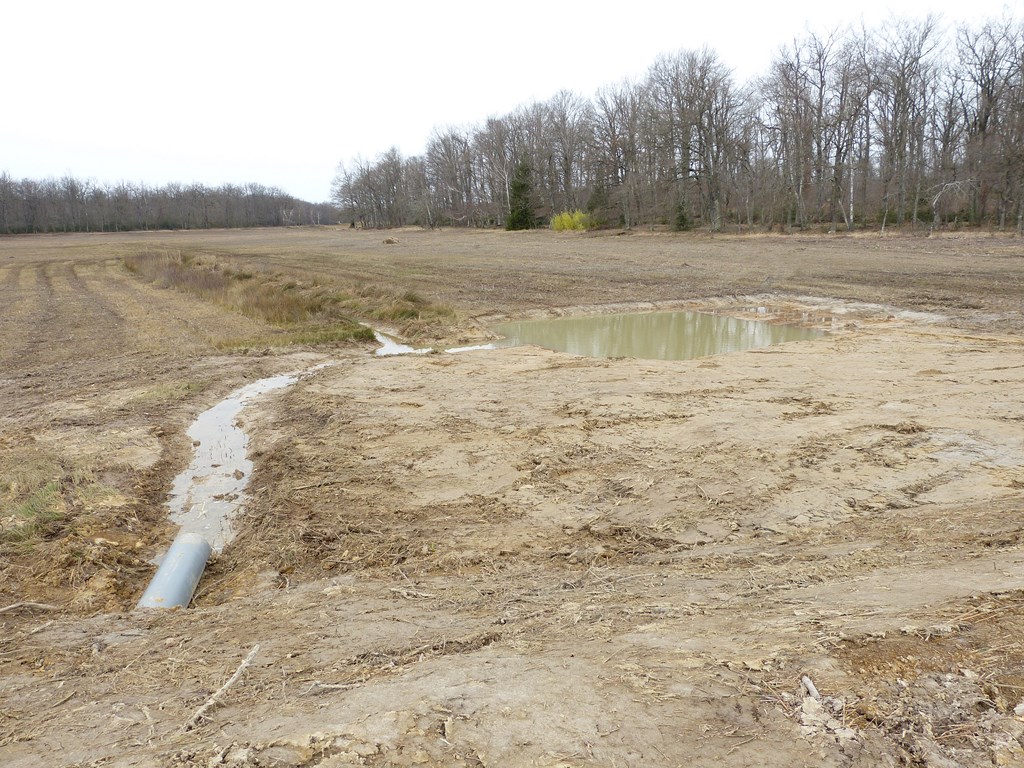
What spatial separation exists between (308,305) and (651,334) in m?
10.1

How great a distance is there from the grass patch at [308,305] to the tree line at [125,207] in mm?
92409

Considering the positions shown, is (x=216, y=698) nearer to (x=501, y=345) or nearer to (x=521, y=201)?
(x=501, y=345)

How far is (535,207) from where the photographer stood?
67.4 m

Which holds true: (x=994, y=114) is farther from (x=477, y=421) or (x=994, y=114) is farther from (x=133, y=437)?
(x=133, y=437)

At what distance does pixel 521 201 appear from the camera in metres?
63.7

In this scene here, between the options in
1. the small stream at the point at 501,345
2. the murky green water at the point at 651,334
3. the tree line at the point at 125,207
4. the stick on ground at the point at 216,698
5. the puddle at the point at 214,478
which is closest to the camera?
the stick on ground at the point at 216,698

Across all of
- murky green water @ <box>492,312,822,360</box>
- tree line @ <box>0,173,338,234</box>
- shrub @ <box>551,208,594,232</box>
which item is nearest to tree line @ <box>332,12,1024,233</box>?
shrub @ <box>551,208,594,232</box>

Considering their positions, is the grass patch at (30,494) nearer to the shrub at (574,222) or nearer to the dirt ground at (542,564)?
the dirt ground at (542,564)

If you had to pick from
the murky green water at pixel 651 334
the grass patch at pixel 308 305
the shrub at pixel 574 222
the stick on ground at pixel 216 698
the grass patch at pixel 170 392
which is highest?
the shrub at pixel 574 222

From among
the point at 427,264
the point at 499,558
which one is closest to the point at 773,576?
the point at 499,558

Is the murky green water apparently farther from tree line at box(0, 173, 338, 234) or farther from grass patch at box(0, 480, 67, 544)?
tree line at box(0, 173, 338, 234)

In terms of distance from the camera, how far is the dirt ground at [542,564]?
2764mm

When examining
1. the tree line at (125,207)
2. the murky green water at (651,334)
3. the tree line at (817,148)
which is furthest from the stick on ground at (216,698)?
the tree line at (125,207)

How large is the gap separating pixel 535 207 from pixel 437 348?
184ft
